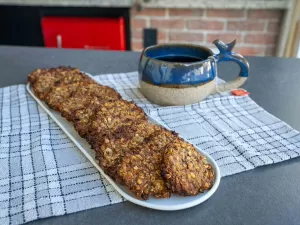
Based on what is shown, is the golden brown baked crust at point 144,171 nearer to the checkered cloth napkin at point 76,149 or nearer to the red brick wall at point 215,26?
the checkered cloth napkin at point 76,149

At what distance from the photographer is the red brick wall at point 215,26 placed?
1.92m

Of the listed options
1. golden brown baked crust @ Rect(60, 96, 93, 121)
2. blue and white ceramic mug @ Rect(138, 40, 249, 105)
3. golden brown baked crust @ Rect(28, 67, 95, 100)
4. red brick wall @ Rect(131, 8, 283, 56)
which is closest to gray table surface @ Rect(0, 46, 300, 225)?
blue and white ceramic mug @ Rect(138, 40, 249, 105)

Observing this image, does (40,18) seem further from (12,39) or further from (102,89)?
(102,89)

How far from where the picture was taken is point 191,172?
0.52 m

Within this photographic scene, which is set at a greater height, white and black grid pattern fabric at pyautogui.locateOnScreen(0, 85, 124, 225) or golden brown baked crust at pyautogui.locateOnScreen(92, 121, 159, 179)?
golden brown baked crust at pyautogui.locateOnScreen(92, 121, 159, 179)

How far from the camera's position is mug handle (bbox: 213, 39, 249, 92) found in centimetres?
85

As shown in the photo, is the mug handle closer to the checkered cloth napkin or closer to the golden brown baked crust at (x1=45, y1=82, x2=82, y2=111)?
the checkered cloth napkin

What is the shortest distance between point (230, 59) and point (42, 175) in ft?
1.84

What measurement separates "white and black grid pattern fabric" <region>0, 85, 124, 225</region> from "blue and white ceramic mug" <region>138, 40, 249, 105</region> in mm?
262

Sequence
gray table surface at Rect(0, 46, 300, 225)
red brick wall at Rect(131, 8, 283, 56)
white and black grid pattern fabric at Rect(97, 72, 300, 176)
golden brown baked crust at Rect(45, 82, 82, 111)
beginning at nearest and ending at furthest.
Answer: gray table surface at Rect(0, 46, 300, 225)
white and black grid pattern fabric at Rect(97, 72, 300, 176)
golden brown baked crust at Rect(45, 82, 82, 111)
red brick wall at Rect(131, 8, 283, 56)

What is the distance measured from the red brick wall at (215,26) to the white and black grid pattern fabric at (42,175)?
139cm

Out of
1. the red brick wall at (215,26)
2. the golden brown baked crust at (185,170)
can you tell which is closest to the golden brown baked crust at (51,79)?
the golden brown baked crust at (185,170)

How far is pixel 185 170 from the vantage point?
0.52 meters

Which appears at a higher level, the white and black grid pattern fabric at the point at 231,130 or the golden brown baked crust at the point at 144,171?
the golden brown baked crust at the point at 144,171
